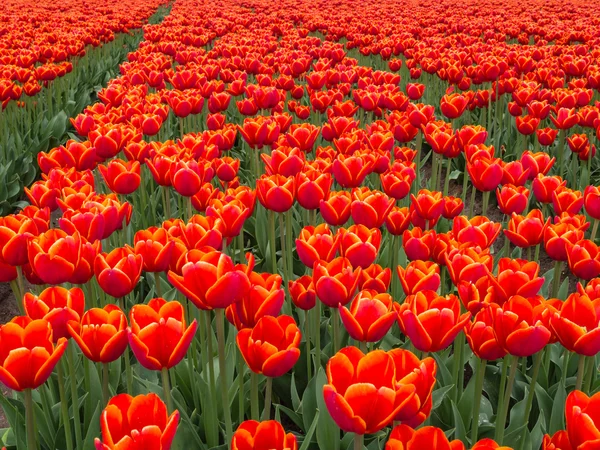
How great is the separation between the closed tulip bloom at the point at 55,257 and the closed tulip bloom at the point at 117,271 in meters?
0.08

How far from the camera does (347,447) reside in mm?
2207

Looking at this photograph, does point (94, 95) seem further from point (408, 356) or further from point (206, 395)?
point (408, 356)

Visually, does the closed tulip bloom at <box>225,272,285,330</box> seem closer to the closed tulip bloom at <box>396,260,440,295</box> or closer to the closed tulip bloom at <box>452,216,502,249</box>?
the closed tulip bloom at <box>396,260,440,295</box>

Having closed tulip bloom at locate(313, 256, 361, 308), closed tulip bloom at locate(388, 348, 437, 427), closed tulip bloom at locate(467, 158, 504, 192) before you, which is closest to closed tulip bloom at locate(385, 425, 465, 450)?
closed tulip bloom at locate(388, 348, 437, 427)

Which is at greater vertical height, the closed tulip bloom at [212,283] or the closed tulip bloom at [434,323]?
the closed tulip bloom at [212,283]

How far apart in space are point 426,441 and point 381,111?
4.51 m

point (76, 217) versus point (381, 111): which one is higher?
point (76, 217)

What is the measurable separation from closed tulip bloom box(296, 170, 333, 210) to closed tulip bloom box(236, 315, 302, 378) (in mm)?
1116

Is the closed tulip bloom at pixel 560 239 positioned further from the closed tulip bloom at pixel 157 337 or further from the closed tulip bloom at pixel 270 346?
the closed tulip bloom at pixel 157 337

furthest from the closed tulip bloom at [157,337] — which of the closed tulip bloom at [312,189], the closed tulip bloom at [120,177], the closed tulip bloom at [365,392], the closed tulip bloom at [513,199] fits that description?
the closed tulip bloom at [513,199]

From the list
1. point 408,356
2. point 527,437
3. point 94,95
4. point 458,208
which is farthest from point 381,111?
point 94,95

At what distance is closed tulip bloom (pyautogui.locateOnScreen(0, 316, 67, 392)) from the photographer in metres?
1.47

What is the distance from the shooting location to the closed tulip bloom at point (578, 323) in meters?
1.60

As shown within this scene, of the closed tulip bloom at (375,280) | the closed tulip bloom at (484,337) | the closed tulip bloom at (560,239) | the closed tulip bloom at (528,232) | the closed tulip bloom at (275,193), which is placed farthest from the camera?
the closed tulip bloom at (275,193)
